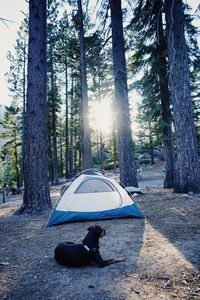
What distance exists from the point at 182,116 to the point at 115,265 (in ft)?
21.5

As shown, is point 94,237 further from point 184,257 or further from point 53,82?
point 53,82

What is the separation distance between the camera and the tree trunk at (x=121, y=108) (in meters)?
10.2

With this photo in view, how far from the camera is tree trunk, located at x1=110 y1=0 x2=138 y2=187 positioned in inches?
400

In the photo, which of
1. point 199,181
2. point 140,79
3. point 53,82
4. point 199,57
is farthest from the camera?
point 53,82

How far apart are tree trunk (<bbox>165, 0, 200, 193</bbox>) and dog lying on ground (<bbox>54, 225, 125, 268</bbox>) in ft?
18.9

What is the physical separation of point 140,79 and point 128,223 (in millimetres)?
8488

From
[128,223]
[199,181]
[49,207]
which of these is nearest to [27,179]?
[49,207]

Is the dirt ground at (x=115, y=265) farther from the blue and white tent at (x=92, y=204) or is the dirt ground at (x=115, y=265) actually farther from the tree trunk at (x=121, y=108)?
the tree trunk at (x=121, y=108)

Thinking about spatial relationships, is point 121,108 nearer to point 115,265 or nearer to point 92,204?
point 92,204

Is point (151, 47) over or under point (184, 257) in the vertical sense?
over

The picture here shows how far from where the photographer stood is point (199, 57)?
37.8ft

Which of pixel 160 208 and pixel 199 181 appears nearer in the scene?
pixel 160 208

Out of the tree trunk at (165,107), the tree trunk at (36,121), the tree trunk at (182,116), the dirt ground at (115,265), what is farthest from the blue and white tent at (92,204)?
the tree trunk at (165,107)

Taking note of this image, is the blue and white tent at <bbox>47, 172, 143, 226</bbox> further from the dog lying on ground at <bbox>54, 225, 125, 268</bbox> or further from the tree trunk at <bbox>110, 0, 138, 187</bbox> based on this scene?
the tree trunk at <bbox>110, 0, 138, 187</bbox>
